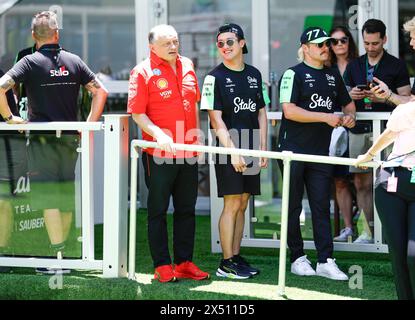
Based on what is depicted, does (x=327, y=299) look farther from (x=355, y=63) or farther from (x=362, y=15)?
(x=362, y=15)

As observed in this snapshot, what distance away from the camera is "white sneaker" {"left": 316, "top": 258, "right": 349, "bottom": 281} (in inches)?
234

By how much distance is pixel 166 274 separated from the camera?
5750 millimetres

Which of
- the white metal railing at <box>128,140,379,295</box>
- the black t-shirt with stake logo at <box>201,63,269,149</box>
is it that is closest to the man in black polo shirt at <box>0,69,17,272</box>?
the white metal railing at <box>128,140,379,295</box>

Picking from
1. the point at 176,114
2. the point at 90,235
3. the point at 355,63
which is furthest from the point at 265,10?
the point at 90,235

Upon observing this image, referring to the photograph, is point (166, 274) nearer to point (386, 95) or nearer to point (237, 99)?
point (237, 99)

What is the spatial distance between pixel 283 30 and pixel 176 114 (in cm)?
423

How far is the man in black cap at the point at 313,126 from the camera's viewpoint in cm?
595

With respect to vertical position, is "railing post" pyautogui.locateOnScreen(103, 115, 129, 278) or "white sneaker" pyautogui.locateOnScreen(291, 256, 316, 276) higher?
"railing post" pyautogui.locateOnScreen(103, 115, 129, 278)

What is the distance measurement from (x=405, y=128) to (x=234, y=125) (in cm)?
150

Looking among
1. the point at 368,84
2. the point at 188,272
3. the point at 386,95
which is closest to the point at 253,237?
the point at 188,272

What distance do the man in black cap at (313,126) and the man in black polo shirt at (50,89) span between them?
1.37 metres

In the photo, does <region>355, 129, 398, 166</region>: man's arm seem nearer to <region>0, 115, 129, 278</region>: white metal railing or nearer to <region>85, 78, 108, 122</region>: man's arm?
<region>0, 115, 129, 278</region>: white metal railing

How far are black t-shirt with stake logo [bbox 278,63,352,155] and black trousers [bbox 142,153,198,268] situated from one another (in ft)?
2.37

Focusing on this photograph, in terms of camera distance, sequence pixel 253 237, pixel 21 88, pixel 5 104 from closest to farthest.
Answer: pixel 5 104, pixel 253 237, pixel 21 88
